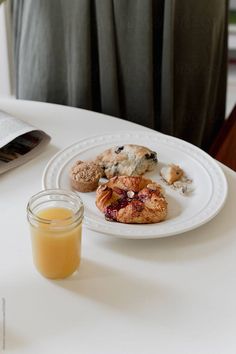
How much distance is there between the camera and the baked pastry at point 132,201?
0.82m

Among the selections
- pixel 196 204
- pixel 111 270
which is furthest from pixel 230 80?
pixel 111 270

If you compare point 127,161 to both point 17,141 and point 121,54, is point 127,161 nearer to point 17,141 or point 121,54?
point 17,141

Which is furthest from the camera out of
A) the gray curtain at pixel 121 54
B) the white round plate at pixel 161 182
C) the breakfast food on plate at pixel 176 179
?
the gray curtain at pixel 121 54

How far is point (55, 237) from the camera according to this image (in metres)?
0.72

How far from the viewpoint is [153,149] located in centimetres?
102

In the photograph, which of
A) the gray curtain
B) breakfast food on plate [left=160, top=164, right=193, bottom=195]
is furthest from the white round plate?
the gray curtain

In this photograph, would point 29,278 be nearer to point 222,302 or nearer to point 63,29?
point 222,302

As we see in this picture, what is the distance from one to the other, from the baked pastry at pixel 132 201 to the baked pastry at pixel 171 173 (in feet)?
0.16

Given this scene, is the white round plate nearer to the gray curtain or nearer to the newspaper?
the newspaper

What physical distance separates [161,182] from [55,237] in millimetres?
273

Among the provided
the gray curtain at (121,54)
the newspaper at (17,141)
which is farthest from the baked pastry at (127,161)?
the gray curtain at (121,54)

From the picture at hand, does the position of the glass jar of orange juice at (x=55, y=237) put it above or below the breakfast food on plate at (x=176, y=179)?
above

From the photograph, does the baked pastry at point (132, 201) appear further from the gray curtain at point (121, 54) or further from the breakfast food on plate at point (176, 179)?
the gray curtain at point (121, 54)

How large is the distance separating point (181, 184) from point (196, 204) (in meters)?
0.06
